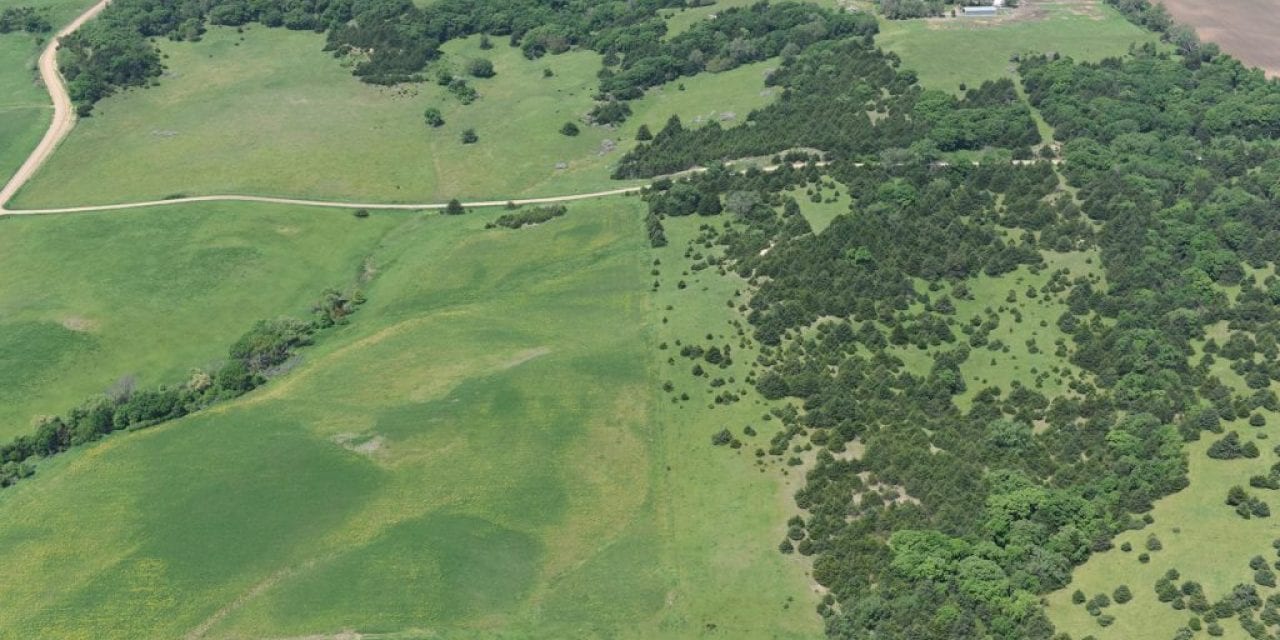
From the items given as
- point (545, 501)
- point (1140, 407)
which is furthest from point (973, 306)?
point (545, 501)

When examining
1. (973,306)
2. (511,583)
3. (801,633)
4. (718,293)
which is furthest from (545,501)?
(973,306)

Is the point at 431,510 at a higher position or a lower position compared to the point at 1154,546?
higher

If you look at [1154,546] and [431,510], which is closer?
[1154,546]

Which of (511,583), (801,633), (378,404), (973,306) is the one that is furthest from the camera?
(973,306)

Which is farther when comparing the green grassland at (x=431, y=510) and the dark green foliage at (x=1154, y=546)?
the green grassland at (x=431, y=510)

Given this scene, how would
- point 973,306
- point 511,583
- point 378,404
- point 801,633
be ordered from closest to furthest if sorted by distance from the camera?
1. point 801,633
2. point 511,583
3. point 378,404
4. point 973,306

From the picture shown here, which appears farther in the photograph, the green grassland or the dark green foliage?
the green grassland

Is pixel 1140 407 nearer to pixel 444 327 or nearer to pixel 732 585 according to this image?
pixel 732 585

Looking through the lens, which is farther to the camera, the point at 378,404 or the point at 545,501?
the point at 378,404
